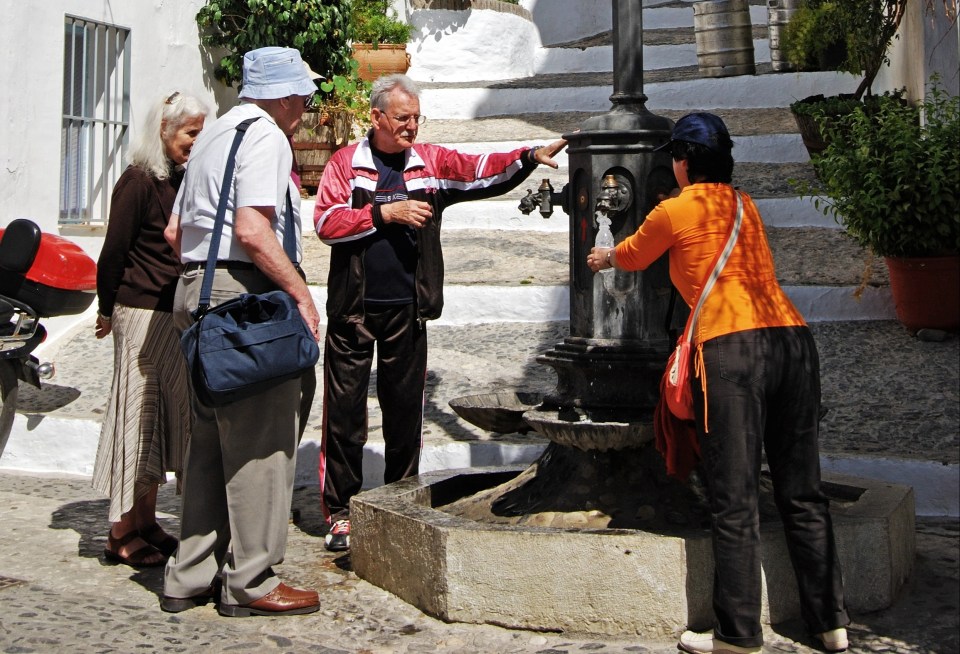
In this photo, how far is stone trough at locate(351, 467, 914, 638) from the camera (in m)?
3.88

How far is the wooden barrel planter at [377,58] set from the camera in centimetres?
1207

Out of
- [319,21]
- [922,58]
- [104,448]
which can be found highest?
[319,21]

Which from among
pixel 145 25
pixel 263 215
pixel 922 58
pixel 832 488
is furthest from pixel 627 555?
pixel 145 25

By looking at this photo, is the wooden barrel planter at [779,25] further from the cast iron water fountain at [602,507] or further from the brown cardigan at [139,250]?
the brown cardigan at [139,250]

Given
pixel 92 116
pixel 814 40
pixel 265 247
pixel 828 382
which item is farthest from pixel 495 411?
pixel 814 40

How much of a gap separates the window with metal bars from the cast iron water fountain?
16.4 ft

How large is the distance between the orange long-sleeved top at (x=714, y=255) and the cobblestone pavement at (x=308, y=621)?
0.96 meters

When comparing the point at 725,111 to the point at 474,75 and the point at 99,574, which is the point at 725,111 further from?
the point at 99,574

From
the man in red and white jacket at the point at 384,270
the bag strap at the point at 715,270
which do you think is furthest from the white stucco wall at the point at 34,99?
the bag strap at the point at 715,270

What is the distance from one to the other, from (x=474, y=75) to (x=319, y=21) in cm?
348

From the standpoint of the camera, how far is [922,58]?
8.88m

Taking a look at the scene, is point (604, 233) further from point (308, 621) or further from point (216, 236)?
point (308, 621)

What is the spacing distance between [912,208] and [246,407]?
4.25 m

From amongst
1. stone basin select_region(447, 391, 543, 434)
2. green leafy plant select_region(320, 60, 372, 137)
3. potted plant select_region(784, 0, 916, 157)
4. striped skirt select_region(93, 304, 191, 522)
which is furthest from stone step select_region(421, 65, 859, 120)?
striped skirt select_region(93, 304, 191, 522)
